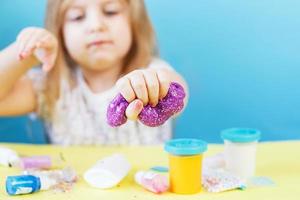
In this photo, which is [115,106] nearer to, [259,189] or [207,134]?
[259,189]

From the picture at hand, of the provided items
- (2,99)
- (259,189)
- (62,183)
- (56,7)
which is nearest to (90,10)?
(56,7)

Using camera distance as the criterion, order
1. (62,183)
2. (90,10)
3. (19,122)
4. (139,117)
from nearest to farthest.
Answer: (139,117)
(62,183)
(90,10)
(19,122)

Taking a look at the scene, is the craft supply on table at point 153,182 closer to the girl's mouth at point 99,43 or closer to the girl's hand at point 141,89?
the girl's hand at point 141,89

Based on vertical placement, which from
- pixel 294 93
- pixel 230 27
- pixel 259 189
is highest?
pixel 230 27

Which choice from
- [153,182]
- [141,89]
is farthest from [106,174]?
[141,89]

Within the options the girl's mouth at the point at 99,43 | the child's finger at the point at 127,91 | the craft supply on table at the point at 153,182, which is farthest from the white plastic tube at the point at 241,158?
the girl's mouth at the point at 99,43

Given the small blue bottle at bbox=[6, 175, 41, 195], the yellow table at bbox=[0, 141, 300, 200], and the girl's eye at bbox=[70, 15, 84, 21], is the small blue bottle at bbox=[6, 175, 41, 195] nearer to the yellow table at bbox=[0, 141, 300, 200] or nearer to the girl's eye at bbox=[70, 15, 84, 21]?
the yellow table at bbox=[0, 141, 300, 200]

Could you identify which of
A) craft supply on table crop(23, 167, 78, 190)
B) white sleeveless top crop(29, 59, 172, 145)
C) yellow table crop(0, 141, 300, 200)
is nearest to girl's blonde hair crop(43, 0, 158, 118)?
white sleeveless top crop(29, 59, 172, 145)
